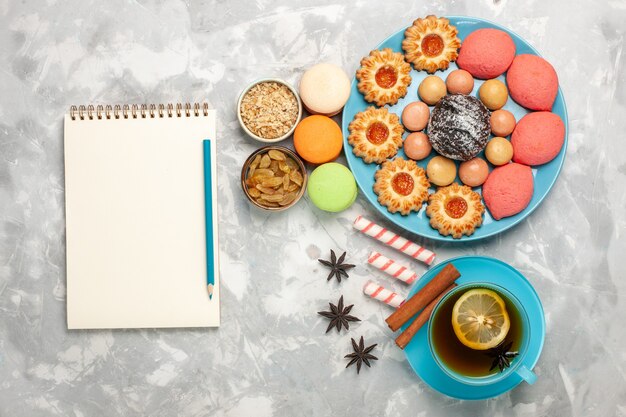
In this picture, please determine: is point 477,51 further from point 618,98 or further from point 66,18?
point 66,18

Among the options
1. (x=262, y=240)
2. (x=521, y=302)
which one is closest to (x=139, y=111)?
(x=262, y=240)

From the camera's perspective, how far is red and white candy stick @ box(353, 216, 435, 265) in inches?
63.5

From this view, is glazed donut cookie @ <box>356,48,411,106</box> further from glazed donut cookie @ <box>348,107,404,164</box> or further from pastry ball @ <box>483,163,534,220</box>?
pastry ball @ <box>483,163,534,220</box>

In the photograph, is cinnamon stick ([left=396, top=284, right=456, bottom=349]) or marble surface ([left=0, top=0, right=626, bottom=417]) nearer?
cinnamon stick ([left=396, top=284, right=456, bottom=349])

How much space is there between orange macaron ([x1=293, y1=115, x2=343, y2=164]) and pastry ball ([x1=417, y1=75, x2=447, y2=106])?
0.24 metres

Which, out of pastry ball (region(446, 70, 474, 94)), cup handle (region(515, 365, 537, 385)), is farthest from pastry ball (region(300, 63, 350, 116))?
cup handle (region(515, 365, 537, 385))

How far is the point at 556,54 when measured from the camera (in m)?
1.68

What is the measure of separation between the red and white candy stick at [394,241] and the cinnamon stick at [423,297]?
108 mm

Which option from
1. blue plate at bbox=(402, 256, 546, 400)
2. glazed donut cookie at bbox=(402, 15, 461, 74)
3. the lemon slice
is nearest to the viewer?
the lemon slice

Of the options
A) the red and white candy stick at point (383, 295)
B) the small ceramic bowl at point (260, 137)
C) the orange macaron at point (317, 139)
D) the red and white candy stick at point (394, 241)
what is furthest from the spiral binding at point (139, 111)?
the red and white candy stick at point (383, 295)

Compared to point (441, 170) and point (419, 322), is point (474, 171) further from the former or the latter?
point (419, 322)

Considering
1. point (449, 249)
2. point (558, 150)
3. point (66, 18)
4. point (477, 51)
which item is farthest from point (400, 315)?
point (66, 18)

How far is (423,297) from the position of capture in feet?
4.99

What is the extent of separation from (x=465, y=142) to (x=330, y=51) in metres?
0.44
